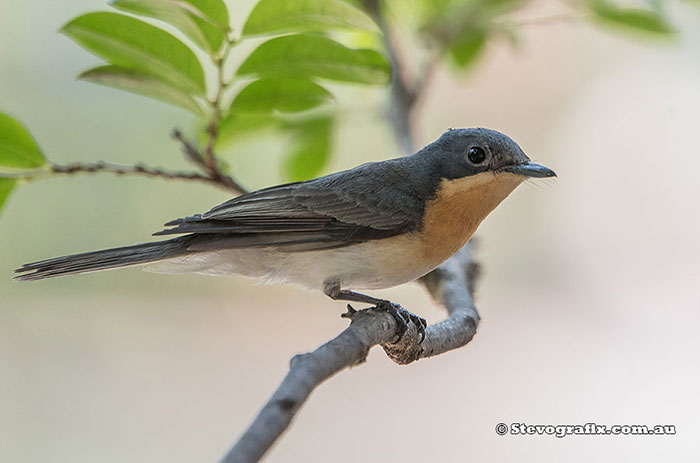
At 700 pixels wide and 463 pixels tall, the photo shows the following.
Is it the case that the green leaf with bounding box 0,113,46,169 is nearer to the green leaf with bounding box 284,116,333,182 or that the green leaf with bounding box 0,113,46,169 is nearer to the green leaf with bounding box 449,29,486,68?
the green leaf with bounding box 284,116,333,182

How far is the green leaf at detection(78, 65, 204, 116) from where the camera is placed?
256 centimetres

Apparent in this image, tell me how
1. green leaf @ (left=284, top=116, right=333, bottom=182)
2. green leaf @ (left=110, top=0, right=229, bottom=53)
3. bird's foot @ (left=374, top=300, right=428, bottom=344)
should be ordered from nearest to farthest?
bird's foot @ (left=374, top=300, right=428, bottom=344), green leaf @ (left=110, top=0, right=229, bottom=53), green leaf @ (left=284, top=116, right=333, bottom=182)

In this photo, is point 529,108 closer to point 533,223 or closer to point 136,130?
point 533,223

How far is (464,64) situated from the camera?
3.76m

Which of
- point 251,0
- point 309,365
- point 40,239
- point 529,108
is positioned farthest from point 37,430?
point 529,108

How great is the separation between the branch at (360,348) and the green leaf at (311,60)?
2.81ft

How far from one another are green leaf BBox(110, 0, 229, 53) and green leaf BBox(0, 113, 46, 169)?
573 mm

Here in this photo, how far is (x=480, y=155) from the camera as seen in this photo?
2842mm

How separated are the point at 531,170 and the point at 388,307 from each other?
2.50ft

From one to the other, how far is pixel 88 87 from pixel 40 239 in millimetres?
1218

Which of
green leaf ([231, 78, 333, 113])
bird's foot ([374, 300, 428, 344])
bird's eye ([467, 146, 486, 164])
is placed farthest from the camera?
bird's eye ([467, 146, 486, 164])

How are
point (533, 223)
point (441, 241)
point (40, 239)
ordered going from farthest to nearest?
point (533, 223), point (40, 239), point (441, 241)

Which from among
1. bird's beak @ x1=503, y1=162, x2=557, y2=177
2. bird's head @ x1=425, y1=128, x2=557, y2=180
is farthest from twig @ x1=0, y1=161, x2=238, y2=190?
bird's beak @ x1=503, y1=162, x2=557, y2=177

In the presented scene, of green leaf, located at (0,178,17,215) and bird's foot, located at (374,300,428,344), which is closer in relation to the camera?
bird's foot, located at (374,300,428,344)
